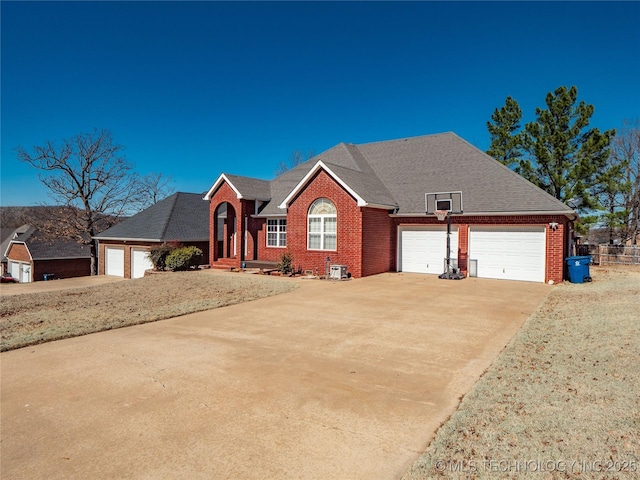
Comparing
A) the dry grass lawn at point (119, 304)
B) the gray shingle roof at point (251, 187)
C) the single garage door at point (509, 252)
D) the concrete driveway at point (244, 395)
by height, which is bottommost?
the concrete driveway at point (244, 395)

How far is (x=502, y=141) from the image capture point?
30.2 m

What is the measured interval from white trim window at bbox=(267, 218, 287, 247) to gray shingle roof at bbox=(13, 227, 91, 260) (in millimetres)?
22234

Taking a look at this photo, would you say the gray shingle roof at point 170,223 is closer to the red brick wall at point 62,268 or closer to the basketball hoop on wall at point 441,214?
the red brick wall at point 62,268

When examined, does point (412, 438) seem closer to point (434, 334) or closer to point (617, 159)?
point (434, 334)

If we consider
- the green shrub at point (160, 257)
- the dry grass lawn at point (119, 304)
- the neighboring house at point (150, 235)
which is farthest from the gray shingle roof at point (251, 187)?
the dry grass lawn at point (119, 304)

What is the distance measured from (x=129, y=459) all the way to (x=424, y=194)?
17378 millimetres

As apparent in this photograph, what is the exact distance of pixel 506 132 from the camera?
30.0 m

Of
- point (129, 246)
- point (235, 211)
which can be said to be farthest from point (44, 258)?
point (235, 211)

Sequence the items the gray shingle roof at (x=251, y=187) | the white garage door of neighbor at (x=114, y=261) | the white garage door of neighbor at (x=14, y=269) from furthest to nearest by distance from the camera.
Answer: the white garage door of neighbor at (x=14, y=269)
the white garage door of neighbor at (x=114, y=261)
the gray shingle roof at (x=251, y=187)

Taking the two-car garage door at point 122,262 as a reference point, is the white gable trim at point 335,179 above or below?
above

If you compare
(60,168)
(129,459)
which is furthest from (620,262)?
(60,168)

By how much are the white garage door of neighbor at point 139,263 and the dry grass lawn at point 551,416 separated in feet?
74.5

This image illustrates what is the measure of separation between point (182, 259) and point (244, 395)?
16452mm

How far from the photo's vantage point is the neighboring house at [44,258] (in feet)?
112
